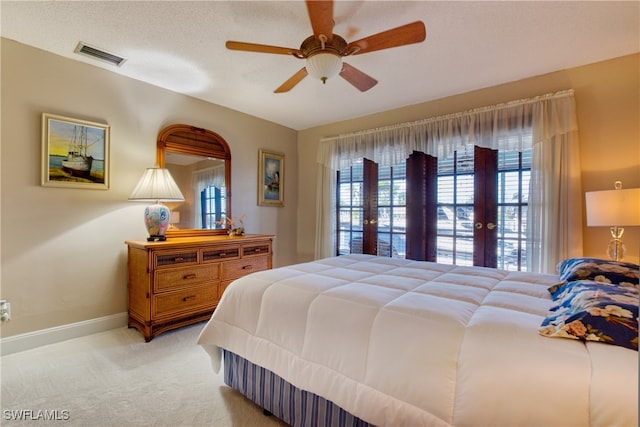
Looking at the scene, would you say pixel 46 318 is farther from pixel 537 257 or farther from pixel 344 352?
pixel 537 257

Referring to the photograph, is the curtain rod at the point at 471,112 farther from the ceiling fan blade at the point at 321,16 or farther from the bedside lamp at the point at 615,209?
the ceiling fan blade at the point at 321,16

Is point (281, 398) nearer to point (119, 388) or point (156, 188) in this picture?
point (119, 388)

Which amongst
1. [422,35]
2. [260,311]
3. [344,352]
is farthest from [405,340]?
[422,35]

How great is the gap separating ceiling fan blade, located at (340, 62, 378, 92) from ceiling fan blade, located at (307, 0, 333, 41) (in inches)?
14.4

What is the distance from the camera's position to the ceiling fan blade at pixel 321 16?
4.71 ft

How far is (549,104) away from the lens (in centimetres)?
273

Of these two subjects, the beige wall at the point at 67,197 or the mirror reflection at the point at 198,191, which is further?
the mirror reflection at the point at 198,191

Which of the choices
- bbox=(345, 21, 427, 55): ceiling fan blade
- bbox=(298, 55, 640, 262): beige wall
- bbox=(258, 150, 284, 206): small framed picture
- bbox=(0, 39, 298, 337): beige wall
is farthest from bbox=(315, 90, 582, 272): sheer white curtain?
bbox=(0, 39, 298, 337): beige wall

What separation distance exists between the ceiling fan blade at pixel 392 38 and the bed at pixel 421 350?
1.46 meters

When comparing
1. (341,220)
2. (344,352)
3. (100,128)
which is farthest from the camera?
(341,220)

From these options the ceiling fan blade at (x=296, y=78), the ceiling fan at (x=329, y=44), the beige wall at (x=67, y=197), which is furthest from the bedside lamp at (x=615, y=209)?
the beige wall at (x=67, y=197)

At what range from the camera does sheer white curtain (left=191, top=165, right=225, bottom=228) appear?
132 inches

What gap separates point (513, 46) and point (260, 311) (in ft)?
9.20

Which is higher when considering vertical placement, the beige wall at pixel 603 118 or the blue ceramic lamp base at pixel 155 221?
the beige wall at pixel 603 118
